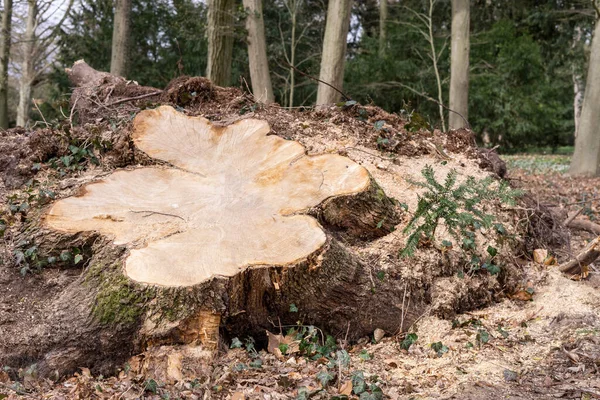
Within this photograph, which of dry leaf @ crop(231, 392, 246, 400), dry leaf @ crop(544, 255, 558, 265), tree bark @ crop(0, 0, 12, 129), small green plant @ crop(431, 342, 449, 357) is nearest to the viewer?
dry leaf @ crop(231, 392, 246, 400)

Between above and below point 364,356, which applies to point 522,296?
above

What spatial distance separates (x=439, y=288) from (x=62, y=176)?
280cm

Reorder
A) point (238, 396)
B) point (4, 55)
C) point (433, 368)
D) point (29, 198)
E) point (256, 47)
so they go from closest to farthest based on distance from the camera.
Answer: point (238, 396) → point (433, 368) → point (29, 198) → point (256, 47) → point (4, 55)

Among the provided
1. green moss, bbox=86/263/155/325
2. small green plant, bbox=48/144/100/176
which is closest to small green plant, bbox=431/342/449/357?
green moss, bbox=86/263/155/325

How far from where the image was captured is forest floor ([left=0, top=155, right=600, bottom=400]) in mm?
2742

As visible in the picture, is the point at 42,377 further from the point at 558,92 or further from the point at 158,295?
the point at 558,92

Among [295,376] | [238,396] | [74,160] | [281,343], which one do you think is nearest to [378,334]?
[281,343]

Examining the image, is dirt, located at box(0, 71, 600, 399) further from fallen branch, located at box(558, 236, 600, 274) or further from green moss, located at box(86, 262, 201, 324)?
green moss, located at box(86, 262, 201, 324)

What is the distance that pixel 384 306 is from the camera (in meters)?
3.46

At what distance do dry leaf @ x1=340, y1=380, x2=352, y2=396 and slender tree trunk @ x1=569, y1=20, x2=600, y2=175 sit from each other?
9068mm

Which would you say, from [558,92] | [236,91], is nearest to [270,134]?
[236,91]

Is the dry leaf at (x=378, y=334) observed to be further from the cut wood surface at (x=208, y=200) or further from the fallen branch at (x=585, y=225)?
the fallen branch at (x=585, y=225)

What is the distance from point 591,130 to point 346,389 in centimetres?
942

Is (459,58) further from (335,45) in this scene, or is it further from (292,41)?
(292,41)
